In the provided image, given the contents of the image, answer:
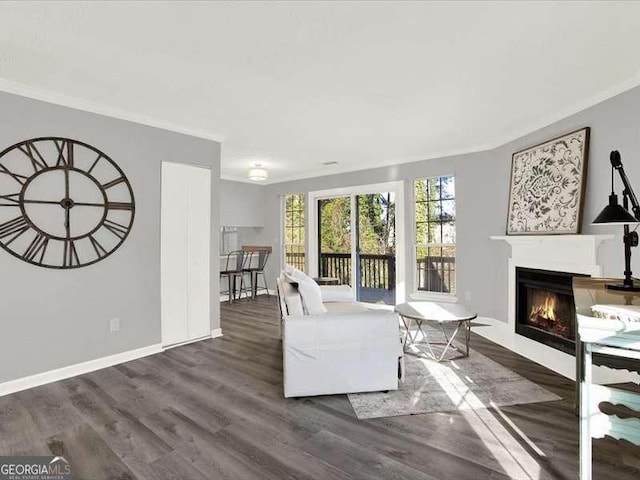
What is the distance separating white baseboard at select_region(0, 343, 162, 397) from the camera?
2.80 metres

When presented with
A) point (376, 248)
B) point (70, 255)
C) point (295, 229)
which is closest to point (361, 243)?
point (376, 248)

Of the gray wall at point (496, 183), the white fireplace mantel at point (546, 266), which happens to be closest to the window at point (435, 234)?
the gray wall at point (496, 183)

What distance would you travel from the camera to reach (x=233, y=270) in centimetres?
668

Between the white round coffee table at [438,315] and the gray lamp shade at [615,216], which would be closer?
the gray lamp shade at [615,216]

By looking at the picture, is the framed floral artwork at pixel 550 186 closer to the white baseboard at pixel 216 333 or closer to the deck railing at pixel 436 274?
the deck railing at pixel 436 274

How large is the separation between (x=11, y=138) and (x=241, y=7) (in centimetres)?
234

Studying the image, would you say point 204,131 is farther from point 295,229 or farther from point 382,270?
point 382,270

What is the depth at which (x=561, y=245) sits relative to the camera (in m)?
3.51

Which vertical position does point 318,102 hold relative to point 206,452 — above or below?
above

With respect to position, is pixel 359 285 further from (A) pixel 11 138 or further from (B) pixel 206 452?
(A) pixel 11 138

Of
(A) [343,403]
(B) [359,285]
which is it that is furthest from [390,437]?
(B) [359,285]

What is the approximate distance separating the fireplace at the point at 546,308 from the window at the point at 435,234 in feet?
3.62

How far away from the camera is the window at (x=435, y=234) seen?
17.0 ft

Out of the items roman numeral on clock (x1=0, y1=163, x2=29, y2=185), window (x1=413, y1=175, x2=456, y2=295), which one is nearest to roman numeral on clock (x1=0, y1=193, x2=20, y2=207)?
roman numeral on clock (x1=0, y1=163, x2=29, y2=185)
